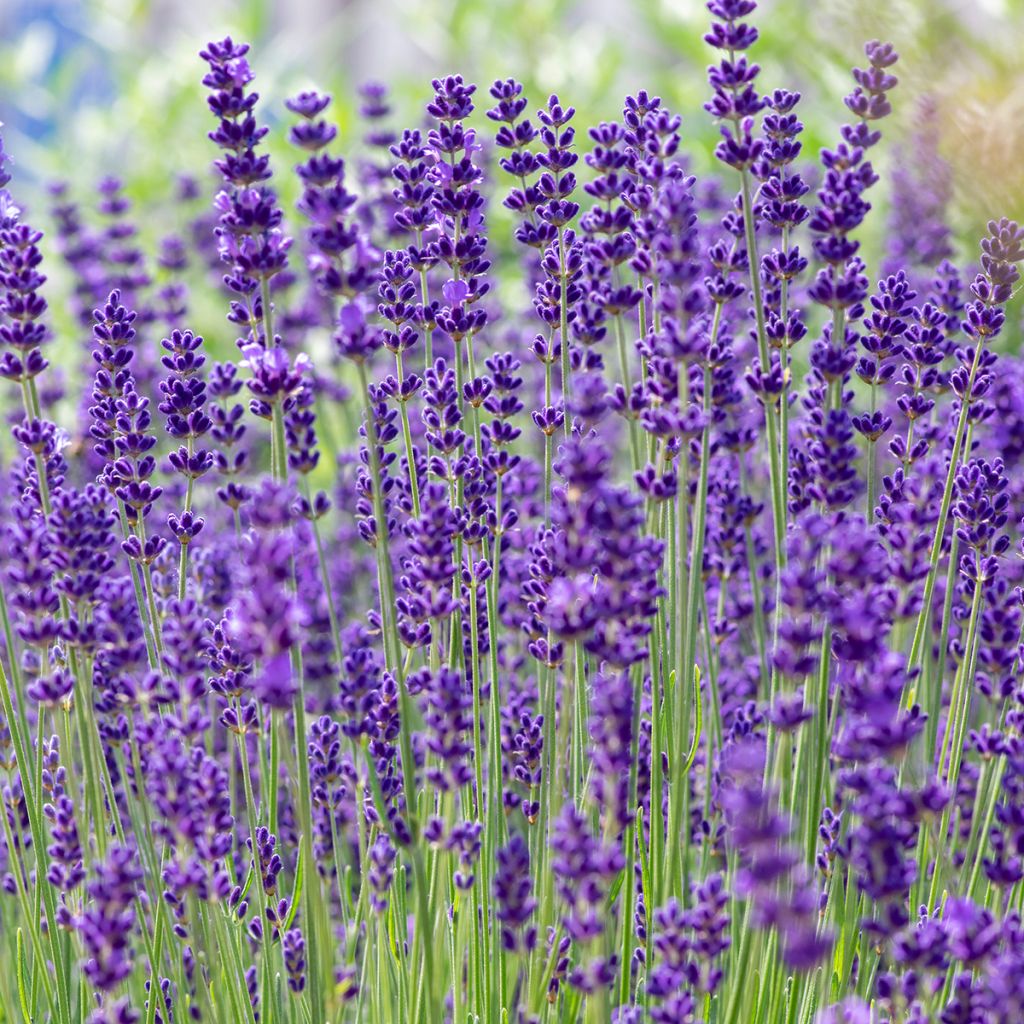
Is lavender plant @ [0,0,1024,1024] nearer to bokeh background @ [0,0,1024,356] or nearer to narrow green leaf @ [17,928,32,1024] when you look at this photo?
narrow green leaf @ [17,928,32,1024]

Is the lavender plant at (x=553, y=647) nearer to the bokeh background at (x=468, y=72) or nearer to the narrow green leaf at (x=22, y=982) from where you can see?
the narrow green leaf at (x=22, y=982)

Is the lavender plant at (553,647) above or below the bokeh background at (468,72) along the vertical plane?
below

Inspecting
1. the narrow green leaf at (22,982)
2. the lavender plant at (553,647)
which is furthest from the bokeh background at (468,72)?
the narrow green leaf at (22,982)

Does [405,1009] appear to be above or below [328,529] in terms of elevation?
below

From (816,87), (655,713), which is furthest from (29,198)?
(655,713)

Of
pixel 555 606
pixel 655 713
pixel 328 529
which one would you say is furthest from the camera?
pixel 328 529

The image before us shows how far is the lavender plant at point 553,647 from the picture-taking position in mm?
1796

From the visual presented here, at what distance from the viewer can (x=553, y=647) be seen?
235 centimetres

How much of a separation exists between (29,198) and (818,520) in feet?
23.4

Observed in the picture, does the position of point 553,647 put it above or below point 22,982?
above

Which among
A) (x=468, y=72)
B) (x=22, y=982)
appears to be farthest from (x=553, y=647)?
(x=468, y=72)

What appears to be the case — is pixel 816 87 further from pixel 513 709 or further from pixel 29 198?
pixel 513 709

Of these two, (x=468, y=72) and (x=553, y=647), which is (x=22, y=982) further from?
(x=468, y=72)

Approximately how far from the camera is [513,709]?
276 centimetres
